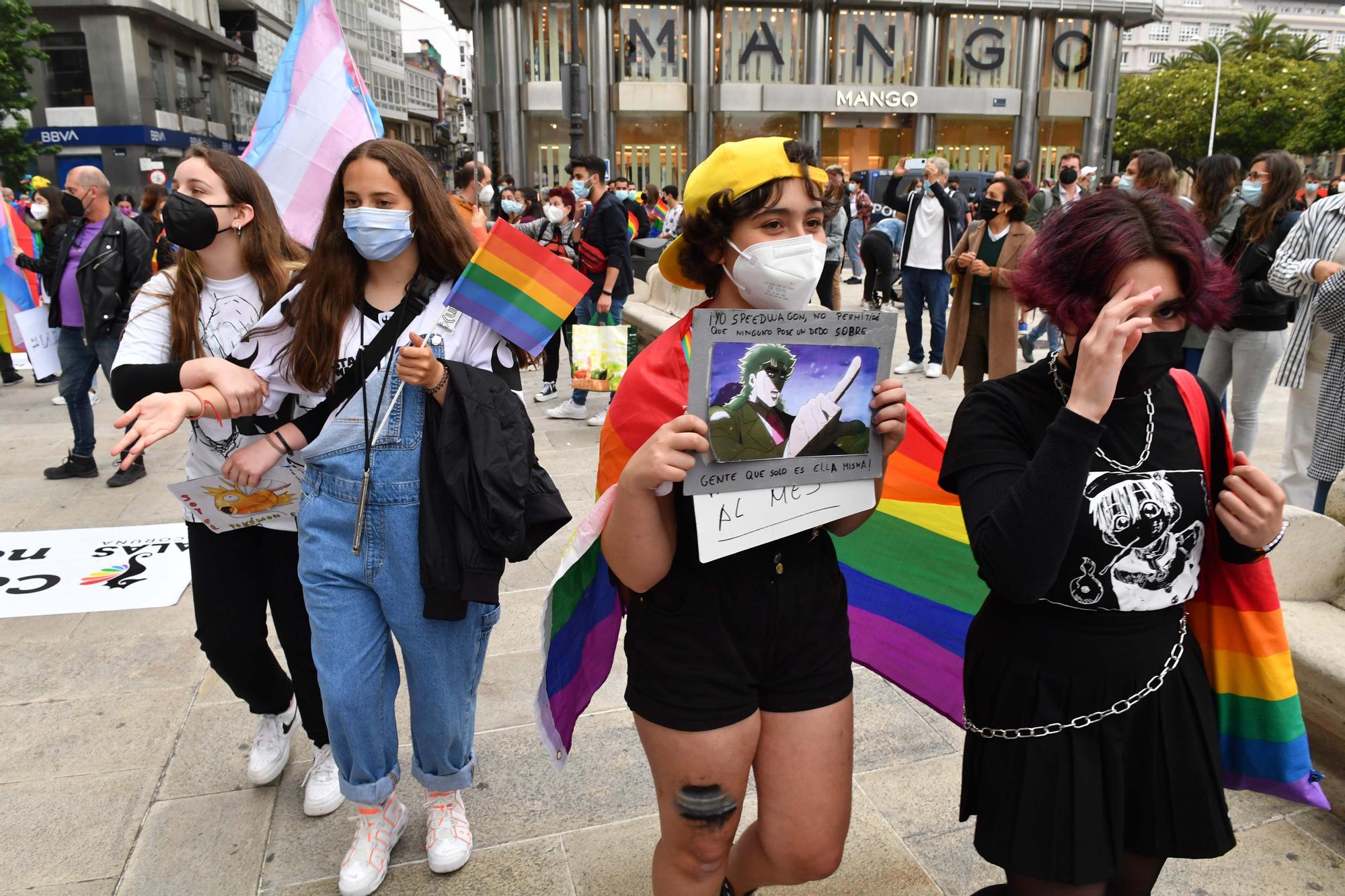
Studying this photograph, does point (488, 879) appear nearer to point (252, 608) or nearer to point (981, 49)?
point (252, 608)

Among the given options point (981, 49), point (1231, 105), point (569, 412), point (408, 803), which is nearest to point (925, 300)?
point (569, 412)

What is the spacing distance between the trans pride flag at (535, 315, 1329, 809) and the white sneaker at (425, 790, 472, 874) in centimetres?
64

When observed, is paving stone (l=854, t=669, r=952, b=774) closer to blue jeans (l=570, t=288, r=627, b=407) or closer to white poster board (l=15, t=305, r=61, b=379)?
blue jeans (l=570, t=288, r=627, b=407)

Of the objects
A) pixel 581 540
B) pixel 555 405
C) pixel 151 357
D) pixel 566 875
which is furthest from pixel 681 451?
pixel 555 405

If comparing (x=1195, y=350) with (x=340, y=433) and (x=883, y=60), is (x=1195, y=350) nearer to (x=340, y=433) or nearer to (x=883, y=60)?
(x=340, y=433)

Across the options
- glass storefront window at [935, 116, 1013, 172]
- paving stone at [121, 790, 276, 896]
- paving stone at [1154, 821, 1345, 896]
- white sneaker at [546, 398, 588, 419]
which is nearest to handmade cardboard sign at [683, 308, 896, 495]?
paving stone at [1154, 821, 1345, 896]

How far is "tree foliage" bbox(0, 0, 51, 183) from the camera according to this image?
29.0m

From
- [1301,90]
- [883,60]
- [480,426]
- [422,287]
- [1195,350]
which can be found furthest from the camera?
[1301,90]

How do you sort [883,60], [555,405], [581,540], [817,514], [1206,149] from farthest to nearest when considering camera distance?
[1206,149], [883,60], [555,405], [581,540], [817,514]

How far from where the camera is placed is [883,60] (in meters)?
42.4

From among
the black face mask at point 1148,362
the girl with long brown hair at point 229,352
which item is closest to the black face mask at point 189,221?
the girl with long brown hair at point 229,352

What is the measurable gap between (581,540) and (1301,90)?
64.7 m

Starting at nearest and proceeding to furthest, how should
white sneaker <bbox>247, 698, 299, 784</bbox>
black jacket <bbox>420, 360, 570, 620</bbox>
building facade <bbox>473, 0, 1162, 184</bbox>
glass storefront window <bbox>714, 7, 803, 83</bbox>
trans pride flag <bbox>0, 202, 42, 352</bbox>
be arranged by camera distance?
1. black jacket <bbox>420, 360, 570, 620</bbox>
2. white sneaker <bbox>247, 698, 299, 784</bbox>
3. trans pride flag <bbox>0, 202, 42, 352</bbox>
4. building facade <bbox>473, 0, 1162, 184</bbox>
5. glass storefront window <bbox>714, 7, 803, 83</bbox>

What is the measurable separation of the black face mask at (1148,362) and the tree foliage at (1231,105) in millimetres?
59486
